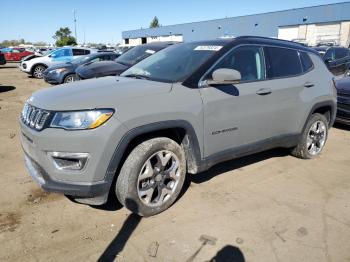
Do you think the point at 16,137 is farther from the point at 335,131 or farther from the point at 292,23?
the point at 292,23

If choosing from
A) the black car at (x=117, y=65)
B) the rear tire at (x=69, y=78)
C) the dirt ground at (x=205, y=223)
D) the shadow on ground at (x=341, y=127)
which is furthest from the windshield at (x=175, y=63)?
the rear tire at (x=69, y=78)

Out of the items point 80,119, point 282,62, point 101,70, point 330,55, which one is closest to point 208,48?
point 282,62

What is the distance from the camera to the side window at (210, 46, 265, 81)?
405 centimetres

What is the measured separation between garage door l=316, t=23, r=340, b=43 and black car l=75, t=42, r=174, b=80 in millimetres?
32987

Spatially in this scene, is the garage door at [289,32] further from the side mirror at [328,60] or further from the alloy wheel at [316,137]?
the alloy wheel at [316,137]

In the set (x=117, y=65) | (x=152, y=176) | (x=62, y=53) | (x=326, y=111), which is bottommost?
(x=152, y=176)

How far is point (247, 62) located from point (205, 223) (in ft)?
6.63

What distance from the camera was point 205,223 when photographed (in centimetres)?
346

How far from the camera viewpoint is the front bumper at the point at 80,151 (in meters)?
3.00

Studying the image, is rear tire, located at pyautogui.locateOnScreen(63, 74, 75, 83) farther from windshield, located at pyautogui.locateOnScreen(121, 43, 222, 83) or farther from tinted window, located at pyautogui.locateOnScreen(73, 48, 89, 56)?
windshield, located at pyautogui.locateOnScreen(121, 43, 222, 83)

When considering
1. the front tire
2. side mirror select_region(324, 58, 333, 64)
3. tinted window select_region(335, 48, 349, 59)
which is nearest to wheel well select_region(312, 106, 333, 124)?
the front tire

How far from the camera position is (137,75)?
4246mm

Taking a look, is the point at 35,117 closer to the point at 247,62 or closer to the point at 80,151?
the point at 80,151

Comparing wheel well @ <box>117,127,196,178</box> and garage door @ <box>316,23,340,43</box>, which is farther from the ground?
garage door @ <box>316,23,340,43</box>
